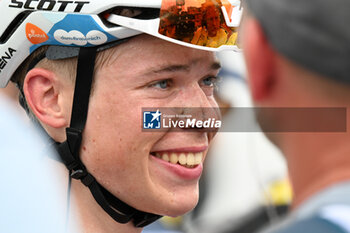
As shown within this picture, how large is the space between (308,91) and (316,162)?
5.9 inches

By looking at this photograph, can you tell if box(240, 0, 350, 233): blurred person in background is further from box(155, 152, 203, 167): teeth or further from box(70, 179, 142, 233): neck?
box(70, 179, 142, 233): neck

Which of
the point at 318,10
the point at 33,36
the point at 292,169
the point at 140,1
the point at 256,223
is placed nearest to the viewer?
the point at 318,10

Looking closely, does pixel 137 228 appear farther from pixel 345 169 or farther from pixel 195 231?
pixel 195 231

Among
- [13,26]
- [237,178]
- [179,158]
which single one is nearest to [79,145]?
[179,158]

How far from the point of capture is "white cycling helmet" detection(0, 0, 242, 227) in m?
2.47

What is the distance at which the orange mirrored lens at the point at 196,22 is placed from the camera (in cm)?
247

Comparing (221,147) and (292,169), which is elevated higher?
(292,169)

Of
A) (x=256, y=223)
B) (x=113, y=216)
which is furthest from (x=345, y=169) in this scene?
(x=256, y=223)

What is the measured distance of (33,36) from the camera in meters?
2.63

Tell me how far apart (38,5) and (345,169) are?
1.79m

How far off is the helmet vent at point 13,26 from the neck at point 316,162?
1703 millimetres

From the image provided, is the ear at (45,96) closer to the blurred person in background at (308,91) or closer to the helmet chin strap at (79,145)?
the helmet chin strap at (79,145)

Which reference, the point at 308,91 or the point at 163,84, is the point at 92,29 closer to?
the point at 163,84

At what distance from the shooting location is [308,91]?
1.23 m
